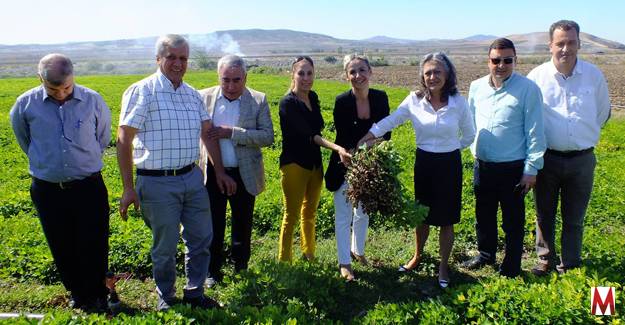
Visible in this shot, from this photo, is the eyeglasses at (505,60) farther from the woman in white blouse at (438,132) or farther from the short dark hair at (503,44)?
the woman in white blouse at (438,132)

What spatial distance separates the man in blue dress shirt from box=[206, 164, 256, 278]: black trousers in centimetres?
108

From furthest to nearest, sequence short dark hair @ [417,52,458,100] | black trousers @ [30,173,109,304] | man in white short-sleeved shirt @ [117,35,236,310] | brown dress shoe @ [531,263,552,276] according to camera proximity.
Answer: brown dress shoe @ [531,263,552,276] → short dark hair @ [417,52,458,100] → black trousers @ [30,173,109,304] → man in white short-sleeved shirt @ [117,35,236,310]

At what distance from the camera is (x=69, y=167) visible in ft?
14.2

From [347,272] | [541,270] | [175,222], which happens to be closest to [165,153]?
[175,222]

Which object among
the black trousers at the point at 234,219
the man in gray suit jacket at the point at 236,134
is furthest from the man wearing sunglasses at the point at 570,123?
the black trousers at the point at 234,219

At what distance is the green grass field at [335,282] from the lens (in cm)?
389

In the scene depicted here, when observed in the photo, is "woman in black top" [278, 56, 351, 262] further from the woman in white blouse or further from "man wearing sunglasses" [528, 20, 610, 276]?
"man wearing sunglasses" [528, 20, 610, 276]

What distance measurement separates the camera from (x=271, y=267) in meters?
4.70

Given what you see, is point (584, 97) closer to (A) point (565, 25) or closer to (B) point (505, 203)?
(A) point (565, 25)

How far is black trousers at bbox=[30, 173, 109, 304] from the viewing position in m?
4.42

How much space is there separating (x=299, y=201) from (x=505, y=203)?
220 cm

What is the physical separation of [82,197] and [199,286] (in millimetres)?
1400

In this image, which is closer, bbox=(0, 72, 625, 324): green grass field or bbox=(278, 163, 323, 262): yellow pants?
bbox=(0, 72, 625, 324): green grass field

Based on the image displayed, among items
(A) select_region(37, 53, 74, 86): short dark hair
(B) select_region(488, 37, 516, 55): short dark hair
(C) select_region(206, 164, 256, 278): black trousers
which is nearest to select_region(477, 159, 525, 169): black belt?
(B) select_region(488, 37, 516, 55): short dark hair
